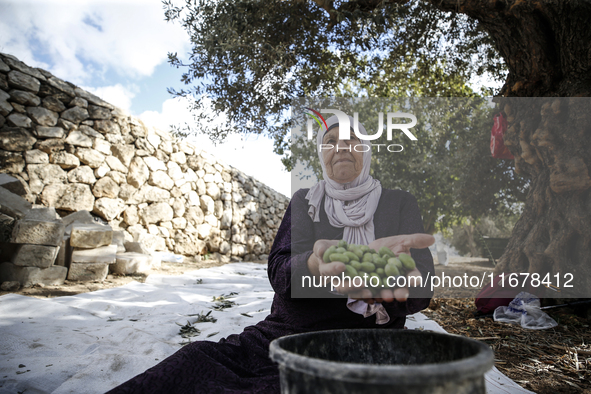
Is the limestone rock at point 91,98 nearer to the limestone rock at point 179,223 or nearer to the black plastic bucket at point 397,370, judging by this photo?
the limestone rock at point 179,223

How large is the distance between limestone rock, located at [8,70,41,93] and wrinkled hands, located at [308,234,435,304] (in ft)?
21.1

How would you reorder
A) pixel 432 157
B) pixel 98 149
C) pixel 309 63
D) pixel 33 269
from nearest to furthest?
pixel 432 157, pixel 33 269, pixel 309 63, pixel 98 149

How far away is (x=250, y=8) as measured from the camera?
12.4 ft

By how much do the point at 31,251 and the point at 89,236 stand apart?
26.5 inches

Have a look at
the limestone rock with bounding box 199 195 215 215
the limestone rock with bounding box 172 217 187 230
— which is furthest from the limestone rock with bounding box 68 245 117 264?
the limestone rock with bounding box 199 195 215 215

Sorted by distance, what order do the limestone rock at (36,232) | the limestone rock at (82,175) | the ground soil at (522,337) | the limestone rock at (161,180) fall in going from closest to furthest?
the ground soil at (522,337) → the limestone rock at (36,232) → the limestone rock at (82,175) → the limestone rock at (161,180)

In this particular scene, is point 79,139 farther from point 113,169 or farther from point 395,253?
point 395,253

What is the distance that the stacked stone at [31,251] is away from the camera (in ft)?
13.3

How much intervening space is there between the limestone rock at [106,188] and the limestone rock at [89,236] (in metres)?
1.56

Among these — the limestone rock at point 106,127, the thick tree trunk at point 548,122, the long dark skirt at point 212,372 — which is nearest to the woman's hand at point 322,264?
the long dark skirt at point 212,372

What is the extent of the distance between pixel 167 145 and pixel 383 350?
7711 mm

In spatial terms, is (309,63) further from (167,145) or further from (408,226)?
(167,145)

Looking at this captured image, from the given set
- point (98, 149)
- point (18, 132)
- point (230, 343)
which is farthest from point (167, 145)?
point (230, 343)

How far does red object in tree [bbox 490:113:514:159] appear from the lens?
3.32 meters
